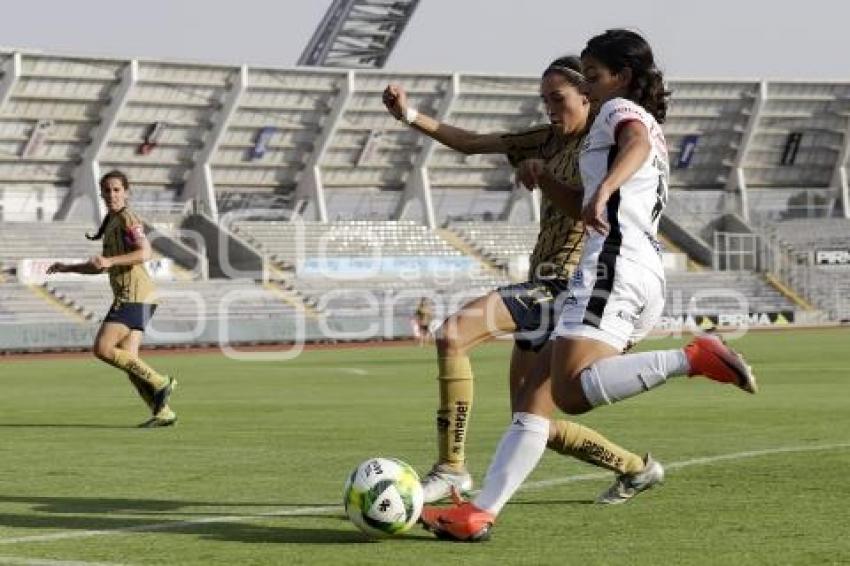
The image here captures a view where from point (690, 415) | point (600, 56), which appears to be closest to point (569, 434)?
point (600, 56)

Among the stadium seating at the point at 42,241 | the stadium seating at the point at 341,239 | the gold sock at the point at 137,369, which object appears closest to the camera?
the gold sock at the point at 137,369

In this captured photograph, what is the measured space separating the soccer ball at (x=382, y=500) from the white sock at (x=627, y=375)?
3.21 ft

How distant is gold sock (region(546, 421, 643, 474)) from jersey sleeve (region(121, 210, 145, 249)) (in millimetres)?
7185

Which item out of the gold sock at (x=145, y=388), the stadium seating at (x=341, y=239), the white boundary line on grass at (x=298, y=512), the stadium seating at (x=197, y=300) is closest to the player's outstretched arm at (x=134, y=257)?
the gold sock at (x=145, y=388)

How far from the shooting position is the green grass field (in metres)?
6.76

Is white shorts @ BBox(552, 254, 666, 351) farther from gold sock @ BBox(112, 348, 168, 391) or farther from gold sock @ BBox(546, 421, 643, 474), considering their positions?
gold sock @ BBox(112, 348, 168, 391)

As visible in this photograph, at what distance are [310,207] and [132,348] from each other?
55156mm

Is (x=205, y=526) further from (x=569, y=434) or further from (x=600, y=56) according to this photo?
(x=600, y=56)

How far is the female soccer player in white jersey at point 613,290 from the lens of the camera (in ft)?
21.7

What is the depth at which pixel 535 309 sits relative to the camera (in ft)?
26.2

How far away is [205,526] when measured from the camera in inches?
301

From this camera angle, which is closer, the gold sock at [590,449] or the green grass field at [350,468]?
the green grass field at [350,468]

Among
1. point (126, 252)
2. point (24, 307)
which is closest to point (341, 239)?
point (24, 307)

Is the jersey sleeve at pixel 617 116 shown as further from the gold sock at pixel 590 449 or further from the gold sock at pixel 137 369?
the gold sock at pixel 137 369
